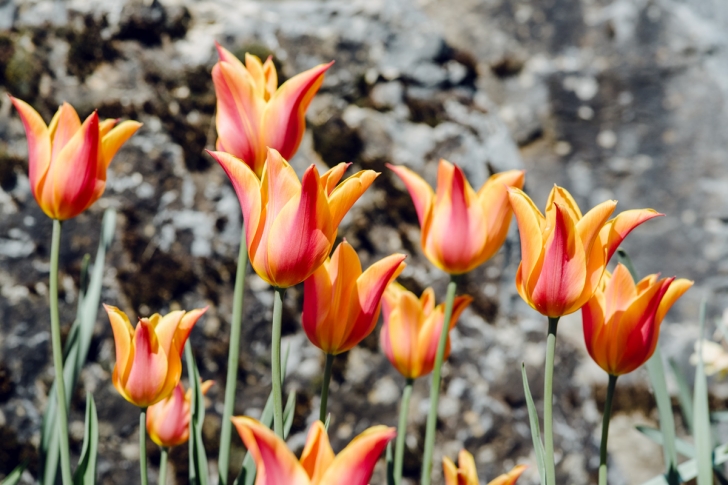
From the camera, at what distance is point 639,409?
2312 mm

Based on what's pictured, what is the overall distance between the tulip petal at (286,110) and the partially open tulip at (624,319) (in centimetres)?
33

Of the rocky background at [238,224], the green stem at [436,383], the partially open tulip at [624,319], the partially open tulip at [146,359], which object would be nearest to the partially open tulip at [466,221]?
the green stem at [436,383]

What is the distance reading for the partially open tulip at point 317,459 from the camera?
1.00 ft

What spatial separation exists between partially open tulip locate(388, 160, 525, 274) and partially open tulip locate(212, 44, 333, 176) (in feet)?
0.43

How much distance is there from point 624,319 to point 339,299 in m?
0.24

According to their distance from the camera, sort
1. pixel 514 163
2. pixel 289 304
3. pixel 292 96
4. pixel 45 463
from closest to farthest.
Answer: pixel 292 96 → pixel 45 463 → pixel 289 304 → pixel 514 163

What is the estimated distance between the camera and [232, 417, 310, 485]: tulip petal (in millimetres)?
302

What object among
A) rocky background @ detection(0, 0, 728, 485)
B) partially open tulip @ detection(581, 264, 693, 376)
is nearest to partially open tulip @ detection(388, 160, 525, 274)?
partially open tulip @ detection(581, 264, 693, 376)


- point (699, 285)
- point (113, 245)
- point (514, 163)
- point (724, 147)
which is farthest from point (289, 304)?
point (724, 147)

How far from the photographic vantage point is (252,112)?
57 cm

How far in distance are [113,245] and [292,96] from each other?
102cm

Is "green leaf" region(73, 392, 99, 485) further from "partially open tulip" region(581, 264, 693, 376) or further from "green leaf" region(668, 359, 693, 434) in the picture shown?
"green leaf" region(668, 359, 693, 434)

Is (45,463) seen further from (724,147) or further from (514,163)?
(724,147)

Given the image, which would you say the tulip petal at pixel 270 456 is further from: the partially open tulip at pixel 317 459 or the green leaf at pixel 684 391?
the green leaf at pixel 684 391
